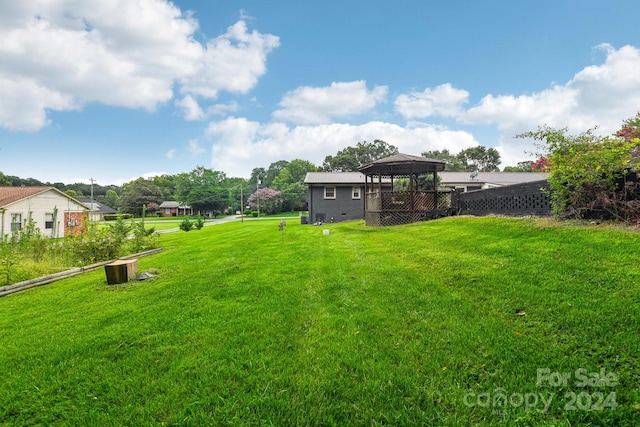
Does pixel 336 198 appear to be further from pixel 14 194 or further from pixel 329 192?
pixel 14 194

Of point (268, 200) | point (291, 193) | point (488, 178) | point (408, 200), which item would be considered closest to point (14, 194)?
point (408, 200)

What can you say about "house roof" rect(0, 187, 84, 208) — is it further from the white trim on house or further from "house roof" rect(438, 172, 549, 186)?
"house roof" rect(438, 172, 549, 186)

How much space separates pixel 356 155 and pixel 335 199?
35.8m

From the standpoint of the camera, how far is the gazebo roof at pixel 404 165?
13.3m

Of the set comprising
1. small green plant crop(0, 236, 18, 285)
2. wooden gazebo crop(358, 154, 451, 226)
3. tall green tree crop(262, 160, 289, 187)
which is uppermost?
tall green tree crop(262, 160, 289, 187)

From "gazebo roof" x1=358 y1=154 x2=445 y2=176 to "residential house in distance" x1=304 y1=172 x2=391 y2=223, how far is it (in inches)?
283

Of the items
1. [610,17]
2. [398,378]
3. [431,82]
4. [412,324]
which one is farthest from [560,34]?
[398,378]

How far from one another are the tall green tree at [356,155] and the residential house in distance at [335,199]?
32.0 meters

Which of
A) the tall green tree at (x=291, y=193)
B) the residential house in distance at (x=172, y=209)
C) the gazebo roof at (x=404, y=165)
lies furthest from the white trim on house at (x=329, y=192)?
the residential house in distance at (x=172, y=209)

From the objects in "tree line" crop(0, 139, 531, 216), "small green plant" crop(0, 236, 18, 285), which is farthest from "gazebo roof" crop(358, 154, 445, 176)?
"tree line" crop(0, 139, 531, 216)

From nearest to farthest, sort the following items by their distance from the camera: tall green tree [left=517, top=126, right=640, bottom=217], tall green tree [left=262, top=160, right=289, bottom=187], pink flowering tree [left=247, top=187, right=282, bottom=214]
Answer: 1. tall green tree [left=517, top=126, right=640, bottom=217]
2. pink flowering tree [left=247, top=187, right=282, bottom=214]
3. tall green tree [left=262, top=160, right=289, bottom=187]

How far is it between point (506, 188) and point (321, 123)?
25.3 metres

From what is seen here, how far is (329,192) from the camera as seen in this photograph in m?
21.8

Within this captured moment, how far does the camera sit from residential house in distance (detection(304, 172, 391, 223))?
70.8 feet
